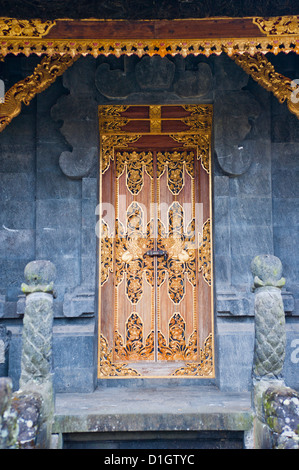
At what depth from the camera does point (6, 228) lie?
6645 millimetres

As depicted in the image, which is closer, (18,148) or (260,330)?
(260,330)

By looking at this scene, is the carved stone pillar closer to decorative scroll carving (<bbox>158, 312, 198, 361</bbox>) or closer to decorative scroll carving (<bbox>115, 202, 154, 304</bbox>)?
decorative scroll carving (<bbox>158, 312, 198, 361</bbox>)

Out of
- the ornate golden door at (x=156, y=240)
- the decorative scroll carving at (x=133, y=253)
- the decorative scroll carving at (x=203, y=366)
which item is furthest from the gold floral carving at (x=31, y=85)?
the decorative scroll carving at (x=203, y=366)

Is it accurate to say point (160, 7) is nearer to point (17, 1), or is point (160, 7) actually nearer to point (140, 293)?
point (17, 1)

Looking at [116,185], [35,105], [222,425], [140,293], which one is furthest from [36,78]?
[222,425]

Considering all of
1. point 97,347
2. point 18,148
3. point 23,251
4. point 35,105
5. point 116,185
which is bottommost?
point 97,347

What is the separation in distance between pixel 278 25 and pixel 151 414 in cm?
418

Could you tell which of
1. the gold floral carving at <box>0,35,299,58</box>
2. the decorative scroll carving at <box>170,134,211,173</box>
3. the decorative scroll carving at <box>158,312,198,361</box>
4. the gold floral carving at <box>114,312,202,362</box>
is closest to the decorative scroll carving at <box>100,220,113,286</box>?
the gold floral carving at <box>114,312,202,362</box>

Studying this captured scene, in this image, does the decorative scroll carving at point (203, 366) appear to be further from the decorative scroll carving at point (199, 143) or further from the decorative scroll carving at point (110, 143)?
the decorative scroll carving at point (110, 143)

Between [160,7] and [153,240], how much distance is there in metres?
2.94

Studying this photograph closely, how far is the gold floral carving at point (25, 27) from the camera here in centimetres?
536

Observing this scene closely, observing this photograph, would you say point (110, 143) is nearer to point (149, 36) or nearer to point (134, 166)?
point (134, 166)

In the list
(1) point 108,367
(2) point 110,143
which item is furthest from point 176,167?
(1) point 108,367

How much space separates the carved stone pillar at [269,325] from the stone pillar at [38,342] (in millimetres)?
1888
